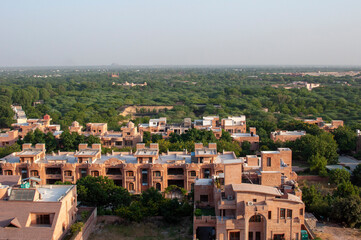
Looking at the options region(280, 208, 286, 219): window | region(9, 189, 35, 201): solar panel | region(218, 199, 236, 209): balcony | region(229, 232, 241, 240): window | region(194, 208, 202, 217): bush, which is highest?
region(9, 189, 35, 201): solar panel

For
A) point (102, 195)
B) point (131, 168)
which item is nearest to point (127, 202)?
point (102, 195)

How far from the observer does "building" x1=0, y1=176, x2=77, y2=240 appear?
1902cm

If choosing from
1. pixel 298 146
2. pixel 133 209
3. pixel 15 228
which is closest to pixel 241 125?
pixel 298 146

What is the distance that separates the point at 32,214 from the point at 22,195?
1.41m

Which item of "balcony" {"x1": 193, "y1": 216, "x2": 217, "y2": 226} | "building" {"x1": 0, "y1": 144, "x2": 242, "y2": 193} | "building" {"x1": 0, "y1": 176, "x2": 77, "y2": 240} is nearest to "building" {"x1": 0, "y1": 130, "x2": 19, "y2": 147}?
"building" {"x1": 0, "y1": 144, "x2": 242, "y2": 193}

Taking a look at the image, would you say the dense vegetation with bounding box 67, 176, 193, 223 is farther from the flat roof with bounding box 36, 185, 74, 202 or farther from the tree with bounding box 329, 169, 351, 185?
the tree with bounding box 329, 169, 351, 185

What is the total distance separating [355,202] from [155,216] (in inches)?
486

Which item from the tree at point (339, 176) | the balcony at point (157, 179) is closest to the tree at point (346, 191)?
the tree at point (339, 176)

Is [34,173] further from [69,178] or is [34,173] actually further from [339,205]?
[339,205]

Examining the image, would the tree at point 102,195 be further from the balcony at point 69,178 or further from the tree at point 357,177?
the tree at point 357,177

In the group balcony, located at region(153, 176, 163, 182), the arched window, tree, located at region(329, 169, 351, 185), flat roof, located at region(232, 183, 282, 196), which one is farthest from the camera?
tree, located at region(329, 169, 351, 185)

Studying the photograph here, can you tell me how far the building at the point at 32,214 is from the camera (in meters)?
19.0

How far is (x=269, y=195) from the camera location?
19.9 m

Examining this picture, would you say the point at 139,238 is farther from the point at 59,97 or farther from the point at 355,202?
the point at 59,97
